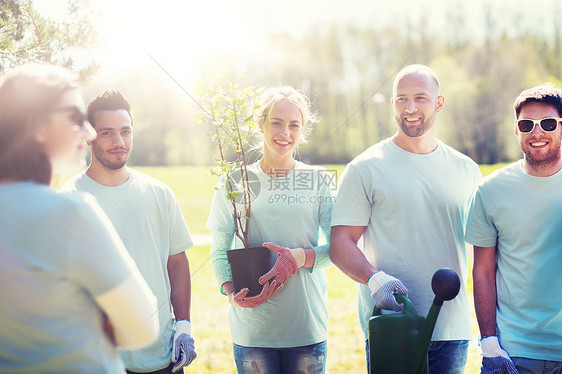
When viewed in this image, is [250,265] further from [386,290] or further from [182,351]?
[386,290]

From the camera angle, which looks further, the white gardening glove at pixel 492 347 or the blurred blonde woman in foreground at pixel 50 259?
A: the white gardening glove at pixel 492 347

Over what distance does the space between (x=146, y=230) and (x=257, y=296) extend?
1.83 ft

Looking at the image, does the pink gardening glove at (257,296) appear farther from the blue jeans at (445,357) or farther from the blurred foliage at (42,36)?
the blurred foliage at (42,36)

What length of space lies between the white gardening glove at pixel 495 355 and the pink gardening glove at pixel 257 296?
0.87m

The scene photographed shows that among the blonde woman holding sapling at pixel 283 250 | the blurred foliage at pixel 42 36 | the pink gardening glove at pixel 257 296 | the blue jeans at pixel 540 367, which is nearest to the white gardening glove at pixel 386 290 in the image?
the blonde woman holding sapling at pixel 283 250

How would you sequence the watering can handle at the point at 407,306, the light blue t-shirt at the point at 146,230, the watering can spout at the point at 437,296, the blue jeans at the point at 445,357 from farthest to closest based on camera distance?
the blue jeans at the point at 445,357, the light blue t-shirt at the point at 146,230, the watering can handle at the point at 407,306, the watering can spout at the point at 437,296

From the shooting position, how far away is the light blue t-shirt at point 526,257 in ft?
6.72

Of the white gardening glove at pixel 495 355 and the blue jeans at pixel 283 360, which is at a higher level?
the white gardening glove at pixel 495 355

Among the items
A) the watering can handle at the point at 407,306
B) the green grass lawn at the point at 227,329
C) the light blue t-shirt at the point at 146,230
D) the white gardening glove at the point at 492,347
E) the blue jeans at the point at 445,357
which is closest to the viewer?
the watering can handle at the point at 407,306

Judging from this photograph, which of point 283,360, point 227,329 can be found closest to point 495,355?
point 283,360

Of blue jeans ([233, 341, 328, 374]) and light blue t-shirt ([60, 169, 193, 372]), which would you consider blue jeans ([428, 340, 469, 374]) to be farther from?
light blue t-shirt ([60, 169, 193, 372])

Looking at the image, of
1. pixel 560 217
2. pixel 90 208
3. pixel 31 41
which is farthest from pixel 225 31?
pixel 90 208

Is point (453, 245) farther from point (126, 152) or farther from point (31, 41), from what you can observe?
point (31, 41)

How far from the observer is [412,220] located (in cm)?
232
